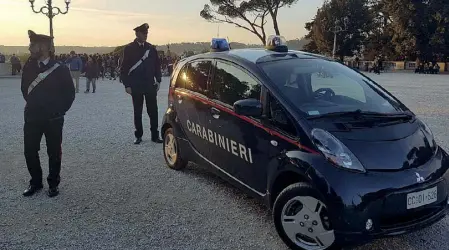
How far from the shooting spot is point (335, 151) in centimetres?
338

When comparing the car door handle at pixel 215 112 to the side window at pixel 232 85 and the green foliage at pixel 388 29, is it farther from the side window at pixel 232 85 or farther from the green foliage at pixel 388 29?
the green foliage at pixel 388 29

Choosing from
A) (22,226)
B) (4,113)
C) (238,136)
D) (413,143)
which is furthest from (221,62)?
(4,113)

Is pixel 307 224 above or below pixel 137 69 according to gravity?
below

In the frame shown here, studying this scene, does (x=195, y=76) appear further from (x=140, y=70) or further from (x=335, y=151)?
(x=335, y=151)

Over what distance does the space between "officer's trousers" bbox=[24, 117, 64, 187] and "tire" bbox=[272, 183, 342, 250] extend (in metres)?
2.54

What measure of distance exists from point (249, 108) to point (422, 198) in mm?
1527

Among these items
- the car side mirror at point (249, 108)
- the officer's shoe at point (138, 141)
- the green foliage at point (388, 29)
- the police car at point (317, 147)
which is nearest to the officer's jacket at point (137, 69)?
the officer's shoe at point (138, 141)

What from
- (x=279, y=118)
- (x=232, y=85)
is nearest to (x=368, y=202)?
(x=279, y=118)

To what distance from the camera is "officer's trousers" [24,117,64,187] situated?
4.77 meters

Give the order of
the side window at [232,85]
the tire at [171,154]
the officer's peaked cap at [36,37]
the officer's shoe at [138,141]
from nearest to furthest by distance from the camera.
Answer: the side window at [232,85] → the officer's peaked cap at [36,37] → the tire at [171,154] → the officer's shoe at [138,141]

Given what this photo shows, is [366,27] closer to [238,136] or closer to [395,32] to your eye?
[395,32]

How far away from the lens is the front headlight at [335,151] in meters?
3.30

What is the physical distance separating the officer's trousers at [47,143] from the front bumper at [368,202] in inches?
114

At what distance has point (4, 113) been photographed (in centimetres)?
1161
